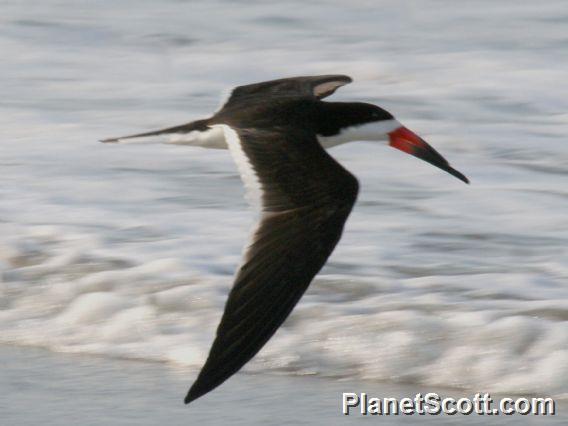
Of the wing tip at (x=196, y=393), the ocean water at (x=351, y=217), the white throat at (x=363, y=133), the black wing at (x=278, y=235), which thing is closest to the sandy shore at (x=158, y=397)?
the ocean water at (x=351, y=217)

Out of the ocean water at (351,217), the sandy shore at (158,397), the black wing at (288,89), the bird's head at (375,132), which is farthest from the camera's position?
the black wing at (288,89)

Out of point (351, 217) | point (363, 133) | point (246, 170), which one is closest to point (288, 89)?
point (363, 133)

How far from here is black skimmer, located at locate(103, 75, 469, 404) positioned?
398cm

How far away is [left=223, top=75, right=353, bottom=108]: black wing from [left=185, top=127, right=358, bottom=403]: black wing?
2.33ft

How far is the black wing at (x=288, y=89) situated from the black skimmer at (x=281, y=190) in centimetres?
3

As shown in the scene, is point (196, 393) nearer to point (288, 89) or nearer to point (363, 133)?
point (363, 133)

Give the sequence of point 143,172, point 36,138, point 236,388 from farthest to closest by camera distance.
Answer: point 36,138, point 143,172, point 236,388

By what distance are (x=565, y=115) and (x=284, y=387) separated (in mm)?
4507

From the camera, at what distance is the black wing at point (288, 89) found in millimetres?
5527

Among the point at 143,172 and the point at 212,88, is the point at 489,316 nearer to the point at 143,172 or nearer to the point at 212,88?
the point at 143,172

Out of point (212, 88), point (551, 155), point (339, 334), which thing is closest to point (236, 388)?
point (339, 334)

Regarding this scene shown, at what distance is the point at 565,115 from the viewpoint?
9.09m

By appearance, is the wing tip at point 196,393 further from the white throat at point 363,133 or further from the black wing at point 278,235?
the white throat at point 363,133

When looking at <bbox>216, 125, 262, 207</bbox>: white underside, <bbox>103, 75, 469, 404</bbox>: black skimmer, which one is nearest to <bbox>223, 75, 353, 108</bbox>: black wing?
<bbox>103, 75, 469, 404</bbox>: black skimmer
